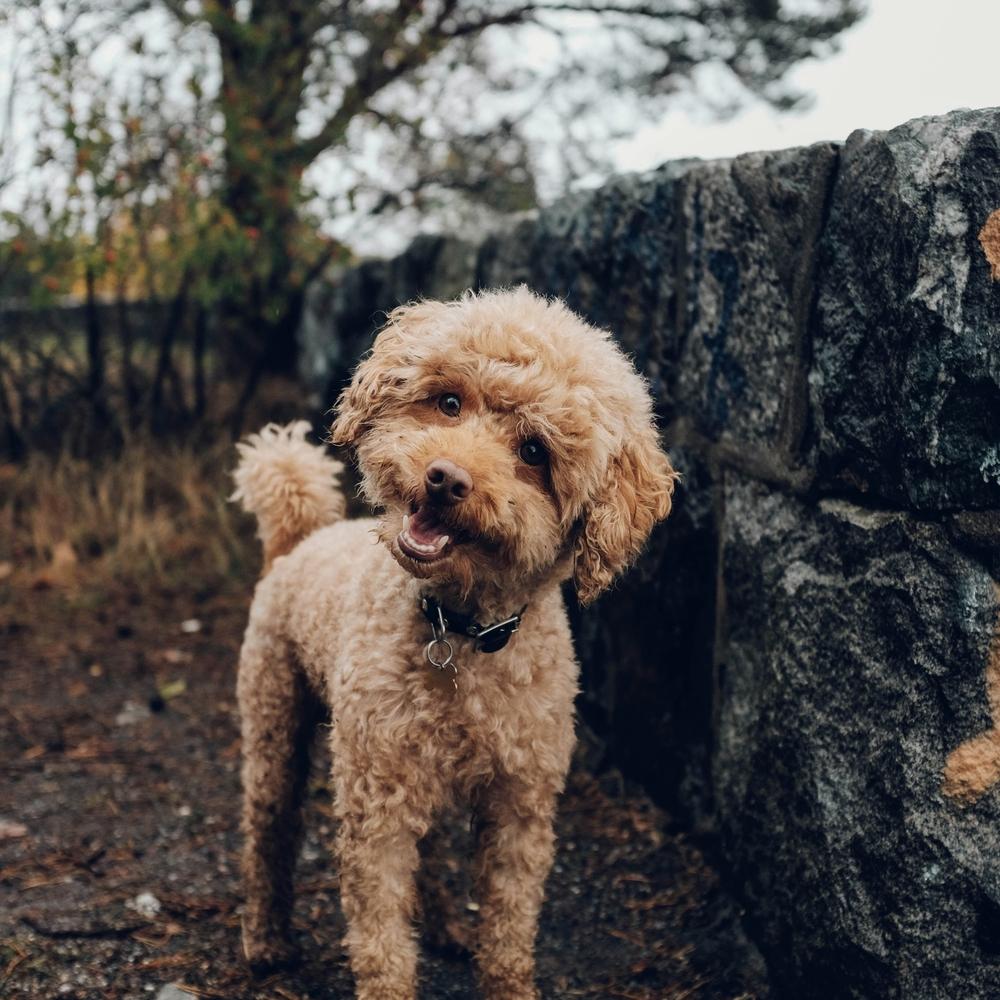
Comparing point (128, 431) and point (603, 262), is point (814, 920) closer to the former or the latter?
point (603, 262)

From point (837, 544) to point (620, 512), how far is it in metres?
0.45

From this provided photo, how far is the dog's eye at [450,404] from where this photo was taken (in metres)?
2.13

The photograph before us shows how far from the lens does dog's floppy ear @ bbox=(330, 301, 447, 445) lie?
2.20 meters

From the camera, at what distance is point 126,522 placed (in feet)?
19.1

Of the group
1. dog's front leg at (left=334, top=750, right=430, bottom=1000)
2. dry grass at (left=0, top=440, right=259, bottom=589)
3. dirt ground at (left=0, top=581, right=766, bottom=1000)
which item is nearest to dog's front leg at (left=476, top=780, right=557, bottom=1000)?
dog's front leg at (left=334, top=750, right=430, bottom=1000)

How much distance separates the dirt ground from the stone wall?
232mm

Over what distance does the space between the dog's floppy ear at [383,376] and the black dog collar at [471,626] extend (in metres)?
0.39

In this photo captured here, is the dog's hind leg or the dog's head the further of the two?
the dog's hind leg

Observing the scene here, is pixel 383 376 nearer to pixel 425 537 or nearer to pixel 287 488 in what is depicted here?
pixel 425 537

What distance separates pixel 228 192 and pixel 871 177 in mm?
4665

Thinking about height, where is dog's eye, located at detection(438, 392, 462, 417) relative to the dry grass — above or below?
above

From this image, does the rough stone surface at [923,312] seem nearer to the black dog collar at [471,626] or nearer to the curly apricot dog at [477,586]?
A: the curly apricot dog at [477,586]

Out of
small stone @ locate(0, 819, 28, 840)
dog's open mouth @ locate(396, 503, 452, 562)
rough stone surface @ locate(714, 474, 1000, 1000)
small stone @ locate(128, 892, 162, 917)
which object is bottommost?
small stone @ locate(0, 819, 28, 840)

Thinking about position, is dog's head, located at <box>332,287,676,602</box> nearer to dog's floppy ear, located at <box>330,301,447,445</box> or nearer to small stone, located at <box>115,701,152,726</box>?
dog's floppy ear, located at <box>330,301,447,445</box>
